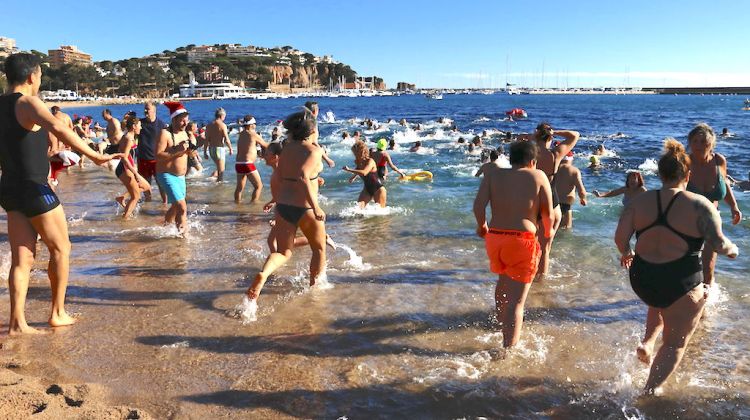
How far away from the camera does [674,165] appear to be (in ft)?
11.3

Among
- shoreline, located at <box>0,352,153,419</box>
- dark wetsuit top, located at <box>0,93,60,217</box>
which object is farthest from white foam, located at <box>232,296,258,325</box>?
dark wetsuit top, located at <box>0,93,60,217</box>

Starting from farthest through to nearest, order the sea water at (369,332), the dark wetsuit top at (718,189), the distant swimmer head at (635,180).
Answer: the distant swimmer head at (635,180) → the dark wetsuit top at (718,189) → the sea water at (369,332)

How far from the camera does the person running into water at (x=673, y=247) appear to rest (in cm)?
330

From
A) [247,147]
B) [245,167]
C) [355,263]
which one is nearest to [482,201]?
[355,263]

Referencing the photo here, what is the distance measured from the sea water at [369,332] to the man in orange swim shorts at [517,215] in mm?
615

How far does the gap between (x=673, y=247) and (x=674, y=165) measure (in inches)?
20.3

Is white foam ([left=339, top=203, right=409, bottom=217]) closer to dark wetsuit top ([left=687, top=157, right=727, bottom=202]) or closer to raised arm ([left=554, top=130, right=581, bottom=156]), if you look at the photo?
raised arm ([left=554, top=130, right=581, bottom=156])

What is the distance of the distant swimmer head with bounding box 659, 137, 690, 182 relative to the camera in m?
3.44

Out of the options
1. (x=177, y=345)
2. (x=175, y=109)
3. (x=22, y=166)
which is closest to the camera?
(x=22, y=166)

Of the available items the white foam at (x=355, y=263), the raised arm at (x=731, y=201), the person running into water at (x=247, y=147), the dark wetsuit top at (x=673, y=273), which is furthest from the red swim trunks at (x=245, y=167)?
the dark wetsuit top at (x=673, y=273)

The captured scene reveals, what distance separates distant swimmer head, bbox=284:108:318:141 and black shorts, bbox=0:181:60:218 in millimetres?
2027

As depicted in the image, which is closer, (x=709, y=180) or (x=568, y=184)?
(x=709, y=180)

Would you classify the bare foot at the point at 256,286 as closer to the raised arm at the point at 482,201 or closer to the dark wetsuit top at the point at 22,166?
the dark wetsuit top at the point at 22,166

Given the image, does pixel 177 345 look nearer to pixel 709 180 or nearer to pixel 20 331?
pixel 20 331
